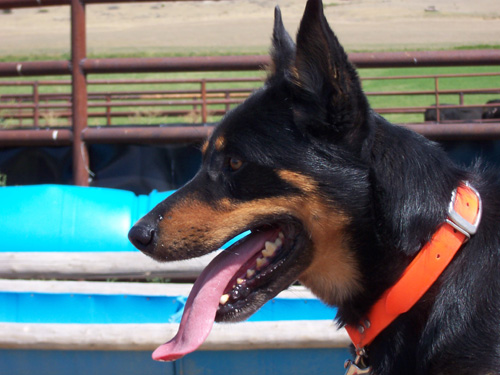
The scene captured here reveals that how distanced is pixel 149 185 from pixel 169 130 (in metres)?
0.59

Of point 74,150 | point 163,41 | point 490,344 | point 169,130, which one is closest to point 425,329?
point 490,344

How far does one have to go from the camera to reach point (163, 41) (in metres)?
39.0

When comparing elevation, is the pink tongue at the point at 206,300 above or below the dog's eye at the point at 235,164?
below

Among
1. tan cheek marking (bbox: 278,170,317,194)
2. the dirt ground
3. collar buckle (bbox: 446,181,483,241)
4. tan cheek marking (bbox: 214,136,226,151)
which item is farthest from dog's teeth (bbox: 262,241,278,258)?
the dirt ground

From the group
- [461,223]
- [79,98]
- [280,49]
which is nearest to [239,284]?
[461,223]

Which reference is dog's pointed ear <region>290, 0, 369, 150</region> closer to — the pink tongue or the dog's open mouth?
the dog's open mouth

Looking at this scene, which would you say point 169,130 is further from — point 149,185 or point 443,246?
point 443,246

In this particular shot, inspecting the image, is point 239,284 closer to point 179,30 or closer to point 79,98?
point 79,98

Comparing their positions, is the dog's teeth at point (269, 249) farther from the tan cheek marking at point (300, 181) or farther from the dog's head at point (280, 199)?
the tan cheek marking at point (300, 181)

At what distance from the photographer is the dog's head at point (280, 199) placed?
7.66 ft

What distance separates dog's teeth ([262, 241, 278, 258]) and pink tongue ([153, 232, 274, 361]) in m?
0.03

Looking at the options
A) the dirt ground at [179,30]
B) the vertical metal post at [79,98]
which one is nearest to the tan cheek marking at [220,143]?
the vertical metal post at [79,98]

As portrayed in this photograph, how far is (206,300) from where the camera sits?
8.08 ft

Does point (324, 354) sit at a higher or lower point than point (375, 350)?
lower
